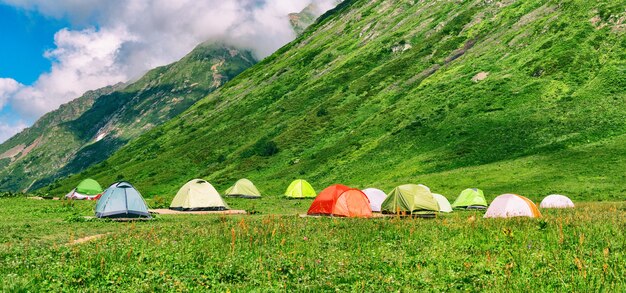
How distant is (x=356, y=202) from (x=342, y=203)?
3.35 feet

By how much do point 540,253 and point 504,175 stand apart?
1709 inches

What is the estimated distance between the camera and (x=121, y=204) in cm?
2852

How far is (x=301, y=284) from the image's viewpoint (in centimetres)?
1036

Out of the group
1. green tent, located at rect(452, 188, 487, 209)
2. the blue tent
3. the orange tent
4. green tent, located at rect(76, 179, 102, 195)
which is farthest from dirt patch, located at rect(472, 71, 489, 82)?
the blue tent

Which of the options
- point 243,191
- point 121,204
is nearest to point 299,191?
point 243,191

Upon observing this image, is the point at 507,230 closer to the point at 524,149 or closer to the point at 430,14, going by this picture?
the point at 524,149

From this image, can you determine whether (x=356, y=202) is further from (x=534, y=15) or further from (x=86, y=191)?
(x=534, y=15)

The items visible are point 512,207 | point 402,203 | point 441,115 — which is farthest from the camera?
point 441,115

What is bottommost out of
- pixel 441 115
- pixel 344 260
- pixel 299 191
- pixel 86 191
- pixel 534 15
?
pixel 344 260

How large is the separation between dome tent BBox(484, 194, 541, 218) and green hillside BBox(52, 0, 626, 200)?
18043mm

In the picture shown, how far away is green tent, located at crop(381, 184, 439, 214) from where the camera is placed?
109ft

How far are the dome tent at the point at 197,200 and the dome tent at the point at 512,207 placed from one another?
845 inches

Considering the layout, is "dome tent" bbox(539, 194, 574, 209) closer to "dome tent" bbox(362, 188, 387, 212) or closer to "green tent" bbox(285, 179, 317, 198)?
"dome tent" bbox(362, 188, 387, 212)

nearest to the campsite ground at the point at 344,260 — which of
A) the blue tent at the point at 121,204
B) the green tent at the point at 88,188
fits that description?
the blue tent at the point at 121,204
